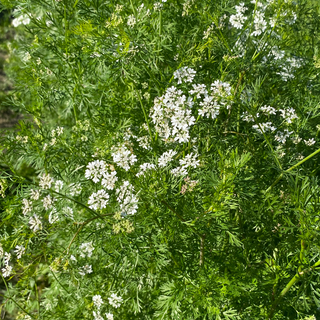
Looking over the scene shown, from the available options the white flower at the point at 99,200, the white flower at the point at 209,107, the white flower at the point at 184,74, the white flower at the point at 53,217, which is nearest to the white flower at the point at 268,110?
the white flower at the point at 209,107

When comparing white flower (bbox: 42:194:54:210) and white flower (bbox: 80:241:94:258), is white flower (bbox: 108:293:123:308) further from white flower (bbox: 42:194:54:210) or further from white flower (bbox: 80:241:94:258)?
white flower (bbox: 42:194:54:210)

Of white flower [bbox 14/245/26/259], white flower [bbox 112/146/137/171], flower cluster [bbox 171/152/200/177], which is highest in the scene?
flower cluster [bbox 171/152/200/177]

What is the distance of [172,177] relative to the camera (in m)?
2.63

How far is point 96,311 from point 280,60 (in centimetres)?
348

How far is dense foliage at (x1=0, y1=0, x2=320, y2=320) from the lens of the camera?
2492 millimetres

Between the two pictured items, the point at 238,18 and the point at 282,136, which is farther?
the point at 238,18

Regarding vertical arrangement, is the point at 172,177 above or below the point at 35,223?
above

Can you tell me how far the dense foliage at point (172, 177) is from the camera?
2492 millimetres

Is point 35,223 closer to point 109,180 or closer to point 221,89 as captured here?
point 109,180

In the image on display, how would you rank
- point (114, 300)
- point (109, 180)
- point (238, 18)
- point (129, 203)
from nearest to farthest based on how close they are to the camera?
point (129, 203) < point (109, 180) < point (114, 300) < point (238, 18)

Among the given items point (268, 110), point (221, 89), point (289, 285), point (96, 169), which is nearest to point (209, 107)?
point (221, 89)

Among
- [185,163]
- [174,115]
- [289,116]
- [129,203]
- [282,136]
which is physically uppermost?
[289,116]

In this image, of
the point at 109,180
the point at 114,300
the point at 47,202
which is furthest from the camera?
the point at 114,300

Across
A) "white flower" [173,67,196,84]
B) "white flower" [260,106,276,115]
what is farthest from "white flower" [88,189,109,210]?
"white flower" [260,106,276,115]
